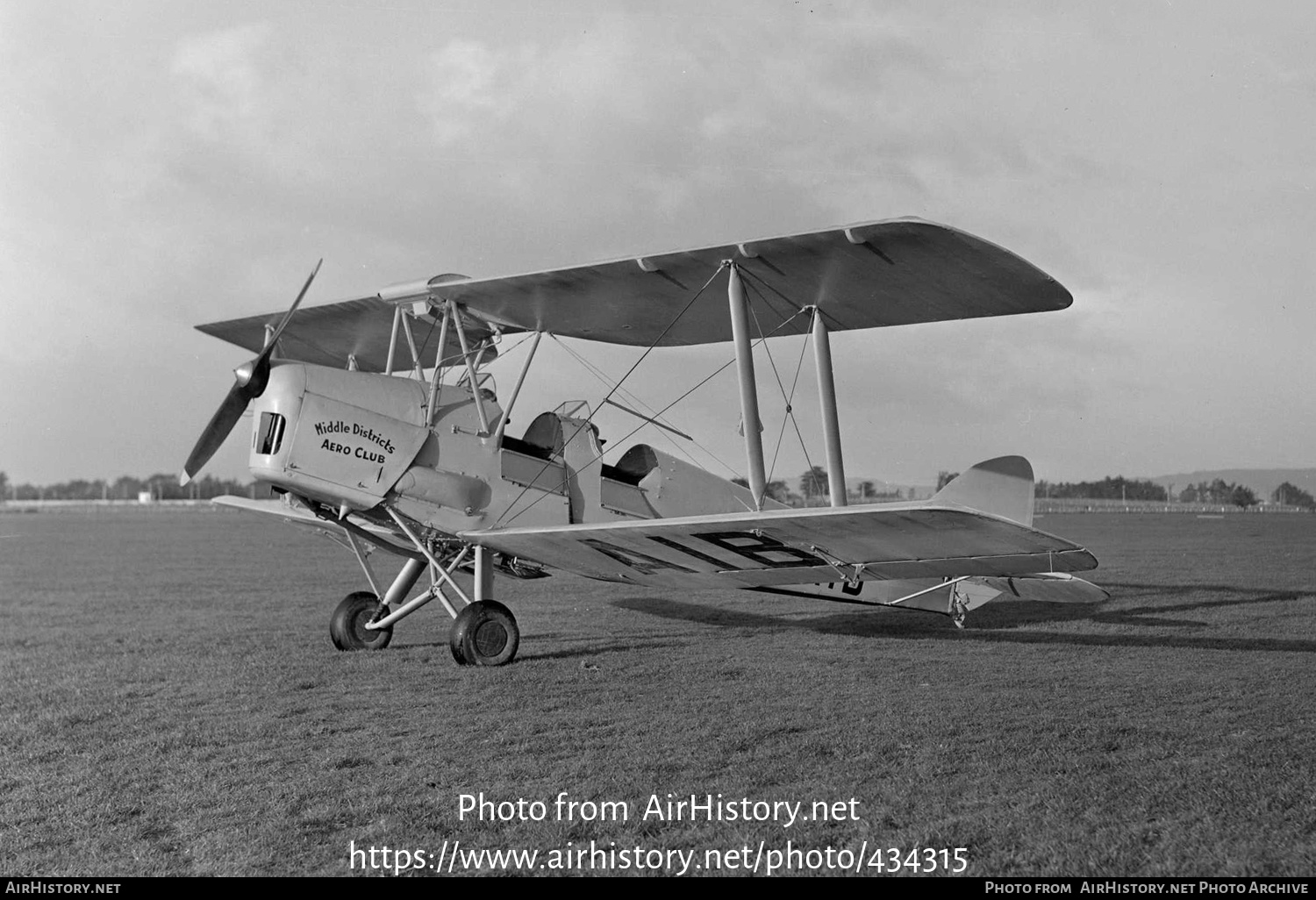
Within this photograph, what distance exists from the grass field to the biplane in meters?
0.78

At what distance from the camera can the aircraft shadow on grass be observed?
8.66 metres

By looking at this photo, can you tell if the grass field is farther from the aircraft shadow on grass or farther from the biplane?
the biplane

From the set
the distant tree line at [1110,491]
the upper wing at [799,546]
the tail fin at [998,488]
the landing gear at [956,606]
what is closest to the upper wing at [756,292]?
the tail fin at [998,488]

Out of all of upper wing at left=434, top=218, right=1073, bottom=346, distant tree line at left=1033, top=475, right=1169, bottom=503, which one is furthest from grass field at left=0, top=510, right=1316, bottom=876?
distant tree line at left=1033, top=475, right=1169, bottom=503

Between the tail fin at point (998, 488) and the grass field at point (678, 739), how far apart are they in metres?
Result: 1.21

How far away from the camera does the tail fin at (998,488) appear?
21.9 feet

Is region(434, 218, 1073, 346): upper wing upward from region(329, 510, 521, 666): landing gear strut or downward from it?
upward

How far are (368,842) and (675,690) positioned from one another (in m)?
3.23

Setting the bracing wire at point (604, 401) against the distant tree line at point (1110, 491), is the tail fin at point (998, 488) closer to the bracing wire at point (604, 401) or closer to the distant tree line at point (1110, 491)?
the bracing wire at point (604, 401)

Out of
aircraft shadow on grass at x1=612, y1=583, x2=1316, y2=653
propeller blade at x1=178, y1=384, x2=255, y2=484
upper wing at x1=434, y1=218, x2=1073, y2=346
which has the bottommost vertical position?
aircraft shadow on grass at x1=612, y1=583, x2=1316, y2=653

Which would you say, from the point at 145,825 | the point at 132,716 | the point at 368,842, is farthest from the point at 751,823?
the point at 132,716

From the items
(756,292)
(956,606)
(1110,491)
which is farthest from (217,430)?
(1110,491)

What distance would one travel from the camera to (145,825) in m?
3.68

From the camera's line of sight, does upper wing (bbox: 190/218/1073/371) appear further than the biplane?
Yes
